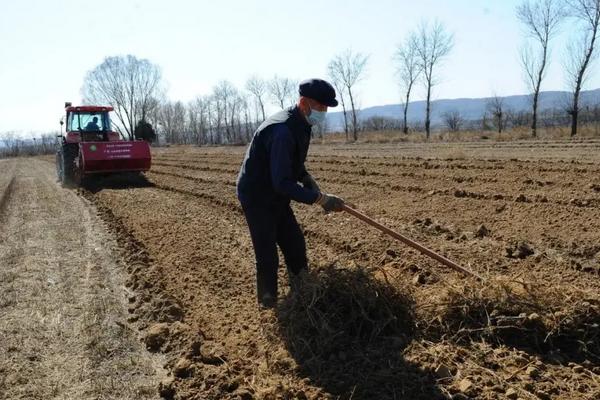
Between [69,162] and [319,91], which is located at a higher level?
[319,91]

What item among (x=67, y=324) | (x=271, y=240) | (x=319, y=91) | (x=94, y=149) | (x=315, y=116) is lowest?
(x=67, y=324)

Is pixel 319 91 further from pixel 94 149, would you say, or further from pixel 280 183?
pixel 94 149

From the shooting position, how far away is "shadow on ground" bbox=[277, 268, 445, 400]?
3.08 metres

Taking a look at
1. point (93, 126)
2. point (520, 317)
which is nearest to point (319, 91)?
point (520, 317)

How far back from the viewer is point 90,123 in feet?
51.6

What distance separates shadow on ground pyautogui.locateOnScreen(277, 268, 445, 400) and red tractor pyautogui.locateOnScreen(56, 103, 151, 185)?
35.7 feet

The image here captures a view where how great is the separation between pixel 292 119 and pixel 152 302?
2227mm

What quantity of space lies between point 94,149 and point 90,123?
9.14ft

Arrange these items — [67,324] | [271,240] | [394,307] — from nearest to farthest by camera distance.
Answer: [394,307] → [271,240] → [67,324]

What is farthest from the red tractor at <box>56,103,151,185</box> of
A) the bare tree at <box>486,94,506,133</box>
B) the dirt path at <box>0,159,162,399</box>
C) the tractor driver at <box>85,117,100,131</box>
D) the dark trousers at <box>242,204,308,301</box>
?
the bare tree at <box>486,94,506,133</box>

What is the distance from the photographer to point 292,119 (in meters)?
3.74

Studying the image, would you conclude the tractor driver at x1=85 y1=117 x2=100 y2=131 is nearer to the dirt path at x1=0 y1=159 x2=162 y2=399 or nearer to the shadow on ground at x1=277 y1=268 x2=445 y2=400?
the dirt path at x1=0 y1=159 x2=162 y2=399

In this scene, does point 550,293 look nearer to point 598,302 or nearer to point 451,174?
point 598,302

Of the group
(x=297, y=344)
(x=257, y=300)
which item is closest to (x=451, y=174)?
(x=257, y=300)
